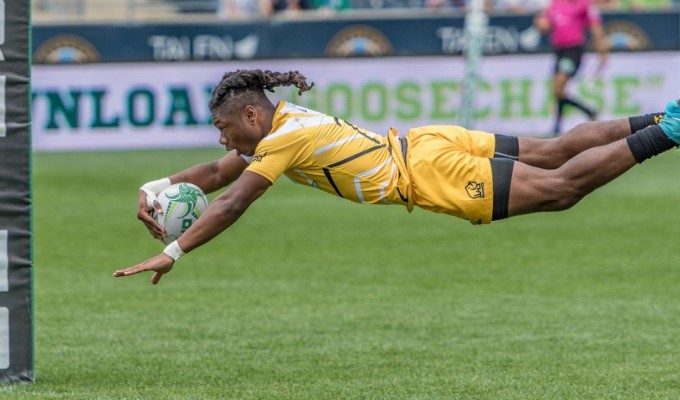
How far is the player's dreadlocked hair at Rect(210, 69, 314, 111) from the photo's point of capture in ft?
27.5

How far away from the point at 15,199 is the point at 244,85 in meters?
1.60

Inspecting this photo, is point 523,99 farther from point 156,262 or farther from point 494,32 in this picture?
point 156,262

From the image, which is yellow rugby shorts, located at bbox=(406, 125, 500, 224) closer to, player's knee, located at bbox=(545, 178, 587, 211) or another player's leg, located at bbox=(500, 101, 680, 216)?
another player's leg, located at bbox=(500, 101, 680, 216)

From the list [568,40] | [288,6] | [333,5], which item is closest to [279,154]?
[568,40]

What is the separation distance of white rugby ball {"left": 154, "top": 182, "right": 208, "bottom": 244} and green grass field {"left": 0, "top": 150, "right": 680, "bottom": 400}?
998 mm

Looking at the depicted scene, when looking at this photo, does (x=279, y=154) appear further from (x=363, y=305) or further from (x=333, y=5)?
(x=333, y=5)

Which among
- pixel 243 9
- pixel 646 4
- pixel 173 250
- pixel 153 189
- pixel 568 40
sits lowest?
pixel 173 250

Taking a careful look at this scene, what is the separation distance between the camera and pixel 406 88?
22547 mm

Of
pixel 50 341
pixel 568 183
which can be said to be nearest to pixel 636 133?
pixel 568 183

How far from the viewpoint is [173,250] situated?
309 inches

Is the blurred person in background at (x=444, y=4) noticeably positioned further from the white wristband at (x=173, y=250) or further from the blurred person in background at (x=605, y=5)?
the white wristband at (x=173, y=250)

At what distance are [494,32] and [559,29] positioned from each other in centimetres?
296

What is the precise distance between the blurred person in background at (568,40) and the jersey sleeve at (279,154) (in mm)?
14381

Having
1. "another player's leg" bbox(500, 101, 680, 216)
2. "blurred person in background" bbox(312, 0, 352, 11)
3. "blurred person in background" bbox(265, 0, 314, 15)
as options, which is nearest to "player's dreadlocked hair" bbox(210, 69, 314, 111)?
"another player's leg" bbox(500, 101, 680, 216)
